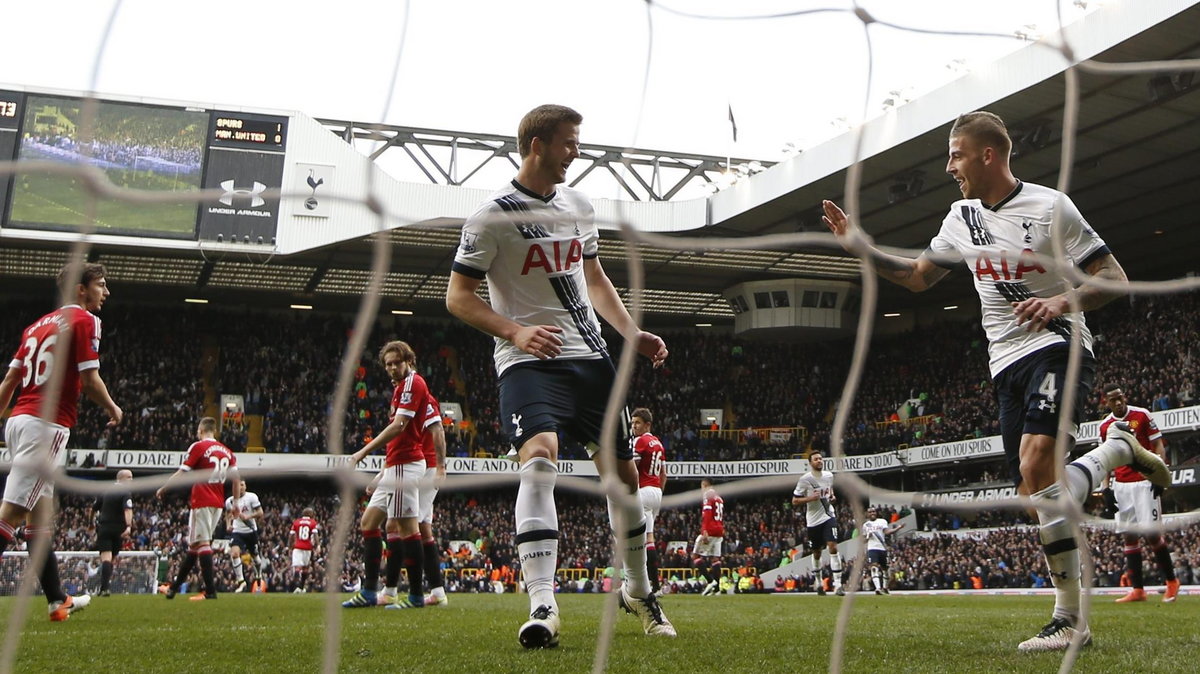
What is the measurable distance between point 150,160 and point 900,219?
52.9 ft

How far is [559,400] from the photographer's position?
390cm

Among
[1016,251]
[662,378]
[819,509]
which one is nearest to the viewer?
[1016,251]

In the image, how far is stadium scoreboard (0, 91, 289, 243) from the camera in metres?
19.9

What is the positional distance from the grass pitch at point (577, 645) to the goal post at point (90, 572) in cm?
861

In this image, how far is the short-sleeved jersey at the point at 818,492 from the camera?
42.9 feet

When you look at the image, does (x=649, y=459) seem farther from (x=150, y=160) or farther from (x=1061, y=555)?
(x=150, y=160)

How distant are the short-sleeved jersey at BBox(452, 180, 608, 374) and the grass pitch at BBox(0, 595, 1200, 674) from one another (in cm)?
113

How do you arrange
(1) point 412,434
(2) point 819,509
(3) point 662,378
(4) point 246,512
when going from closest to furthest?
(1) point 412,434, (4) point 246,512, (2) point 819,509, (3) point 662,378

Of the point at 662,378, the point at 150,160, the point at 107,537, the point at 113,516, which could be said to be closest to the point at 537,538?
the point at 113,516

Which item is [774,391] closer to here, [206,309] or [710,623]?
[206,309]

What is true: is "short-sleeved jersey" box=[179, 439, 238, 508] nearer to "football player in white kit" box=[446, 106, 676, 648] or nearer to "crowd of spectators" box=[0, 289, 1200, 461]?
"football player in white kit" box=[446, 106, 676, 648]

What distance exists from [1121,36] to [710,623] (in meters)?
13.2

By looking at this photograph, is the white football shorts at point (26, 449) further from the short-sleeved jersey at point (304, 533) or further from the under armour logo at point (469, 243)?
the short-sleeved jersey at point (304, 533)

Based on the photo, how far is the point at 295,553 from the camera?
19.8 meters
